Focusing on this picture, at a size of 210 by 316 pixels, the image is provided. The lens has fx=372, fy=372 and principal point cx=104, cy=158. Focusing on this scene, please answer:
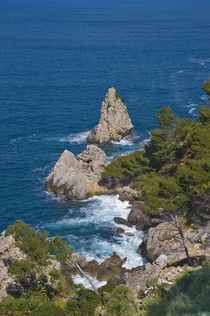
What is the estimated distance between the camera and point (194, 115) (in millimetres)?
101188

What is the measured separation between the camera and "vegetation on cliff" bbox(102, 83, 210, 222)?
1527 inches

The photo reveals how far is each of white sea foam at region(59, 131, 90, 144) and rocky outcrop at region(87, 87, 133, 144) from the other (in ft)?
6.73

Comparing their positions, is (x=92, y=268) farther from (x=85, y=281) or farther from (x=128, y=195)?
(x=128, y=195)

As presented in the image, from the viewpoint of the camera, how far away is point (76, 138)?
9056 cm

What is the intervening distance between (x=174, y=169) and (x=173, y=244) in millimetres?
13411

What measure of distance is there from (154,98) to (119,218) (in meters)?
67.8

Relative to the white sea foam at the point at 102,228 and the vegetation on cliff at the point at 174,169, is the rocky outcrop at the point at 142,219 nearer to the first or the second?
the white sea foam at the point at 102,228

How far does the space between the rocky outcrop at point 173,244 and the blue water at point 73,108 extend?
3.80 m

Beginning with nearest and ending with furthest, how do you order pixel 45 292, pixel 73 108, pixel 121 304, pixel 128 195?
pixel 121 304 → pixel 45 292 → pixel 128 195 → pixel 73 108

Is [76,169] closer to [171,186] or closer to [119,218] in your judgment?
[119,218]

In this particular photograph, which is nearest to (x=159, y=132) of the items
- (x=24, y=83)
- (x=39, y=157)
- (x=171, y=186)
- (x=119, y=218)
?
(x=119, y=218)

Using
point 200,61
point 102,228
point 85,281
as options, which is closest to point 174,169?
point 102,228

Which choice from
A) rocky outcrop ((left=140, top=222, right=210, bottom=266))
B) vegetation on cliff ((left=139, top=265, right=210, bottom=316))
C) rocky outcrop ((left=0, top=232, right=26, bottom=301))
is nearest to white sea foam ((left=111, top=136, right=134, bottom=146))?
rocky outcrop ((left=140, top=222, right=210, bottom=266))

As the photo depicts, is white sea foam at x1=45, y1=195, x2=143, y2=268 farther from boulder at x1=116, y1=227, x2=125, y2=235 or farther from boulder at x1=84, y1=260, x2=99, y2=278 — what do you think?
boulder at x1=84, y1=260, x2=99, y2=278
